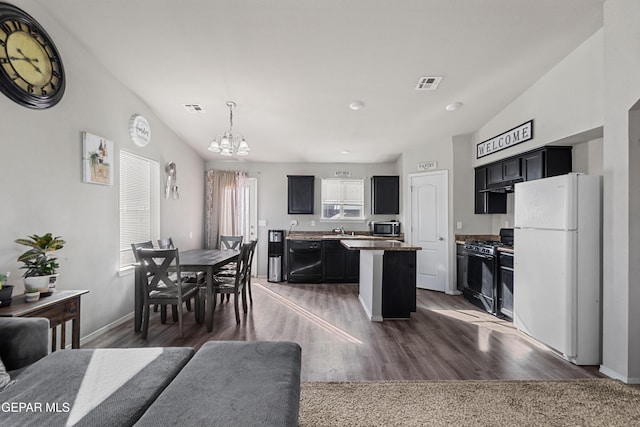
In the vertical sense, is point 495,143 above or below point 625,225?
above

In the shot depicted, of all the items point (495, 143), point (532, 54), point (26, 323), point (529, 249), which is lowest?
point (26, 323)

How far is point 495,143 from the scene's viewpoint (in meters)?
4.33

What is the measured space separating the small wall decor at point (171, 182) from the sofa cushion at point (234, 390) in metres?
3.54

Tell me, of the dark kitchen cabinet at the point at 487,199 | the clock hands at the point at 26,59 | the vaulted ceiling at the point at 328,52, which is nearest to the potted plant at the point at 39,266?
the clock hands at the point at 26,59

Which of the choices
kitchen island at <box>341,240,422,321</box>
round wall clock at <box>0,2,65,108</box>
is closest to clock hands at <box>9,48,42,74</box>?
round wall clock at <box>0,2,65,108</box>

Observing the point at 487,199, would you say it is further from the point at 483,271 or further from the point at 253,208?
the point at 253,208

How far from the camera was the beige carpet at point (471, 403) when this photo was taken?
1.86 meters

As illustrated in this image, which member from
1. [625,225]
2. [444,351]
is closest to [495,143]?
[625,225]

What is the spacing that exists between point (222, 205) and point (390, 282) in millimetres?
3955

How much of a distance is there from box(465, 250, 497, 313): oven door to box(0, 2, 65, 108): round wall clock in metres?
5.01

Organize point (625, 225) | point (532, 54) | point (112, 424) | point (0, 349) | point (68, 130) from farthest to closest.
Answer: point (532, 54)
point (68, 130)
point (625, 225)
point (0, 349)
point (112, 424)

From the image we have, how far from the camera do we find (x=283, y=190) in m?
6.58

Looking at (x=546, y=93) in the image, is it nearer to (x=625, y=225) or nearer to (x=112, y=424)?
(x=625, y=225)

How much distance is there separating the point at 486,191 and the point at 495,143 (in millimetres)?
769
